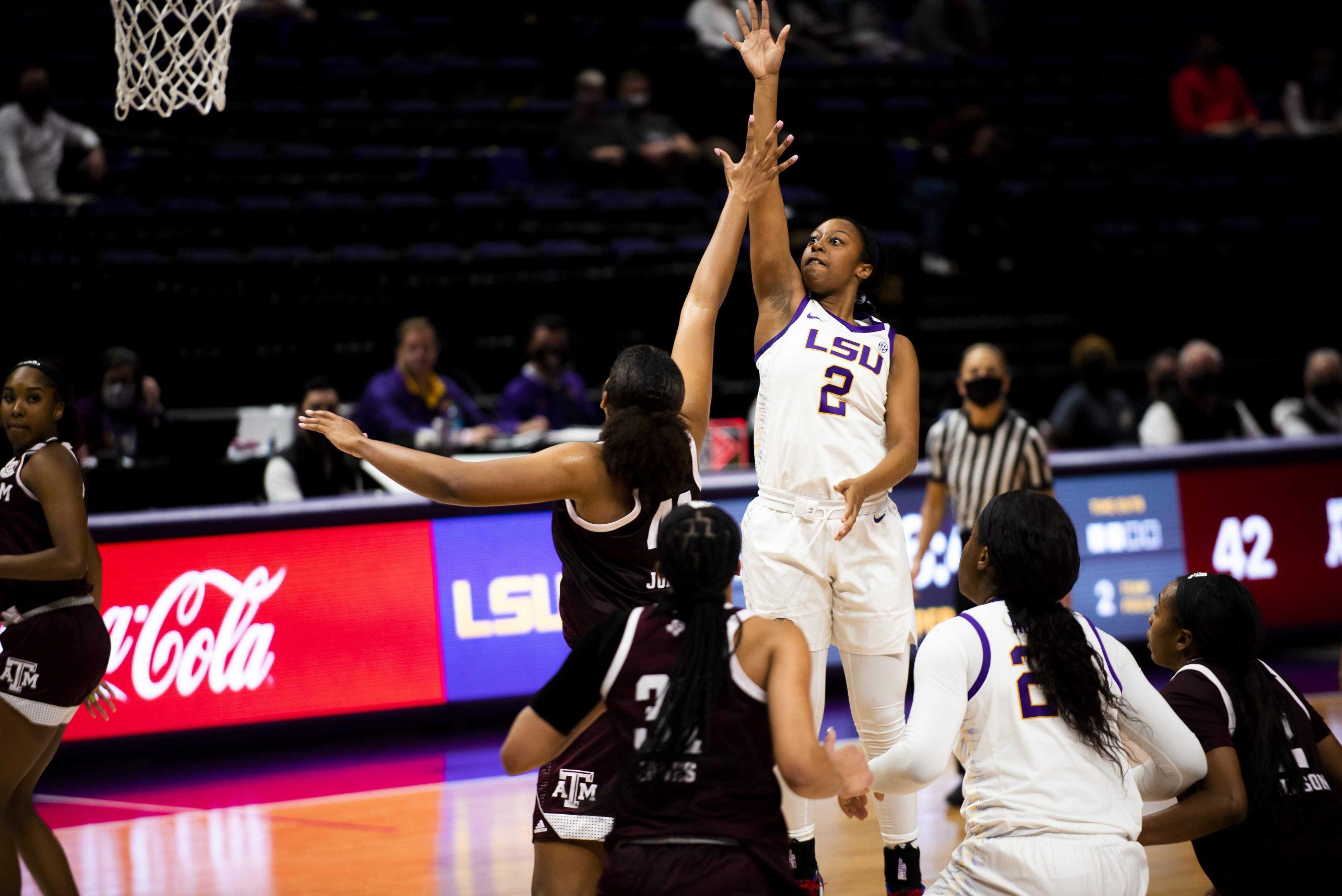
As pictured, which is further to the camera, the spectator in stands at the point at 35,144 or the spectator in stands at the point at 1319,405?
the spectator in stands at the point at 35,144

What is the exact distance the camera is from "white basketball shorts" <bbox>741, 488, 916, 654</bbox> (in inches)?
165

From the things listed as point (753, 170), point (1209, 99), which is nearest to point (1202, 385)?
point (753, 170)

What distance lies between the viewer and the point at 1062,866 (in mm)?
2943

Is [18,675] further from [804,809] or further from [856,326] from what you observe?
[856,326]

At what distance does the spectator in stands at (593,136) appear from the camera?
1177cm

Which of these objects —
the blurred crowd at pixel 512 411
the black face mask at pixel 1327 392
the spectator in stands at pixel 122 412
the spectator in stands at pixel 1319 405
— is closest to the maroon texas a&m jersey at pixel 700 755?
the blurred crowd at pixel 512 411

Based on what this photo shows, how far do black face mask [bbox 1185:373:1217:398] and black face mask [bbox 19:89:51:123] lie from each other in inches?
317

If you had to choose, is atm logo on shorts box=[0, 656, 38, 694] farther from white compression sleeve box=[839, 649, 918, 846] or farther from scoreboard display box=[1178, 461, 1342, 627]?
scoreboard display box=[1178, 461, 1342, 627]

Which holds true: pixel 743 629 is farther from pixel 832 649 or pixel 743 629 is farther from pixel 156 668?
pixel 832 649

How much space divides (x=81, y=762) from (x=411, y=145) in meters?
6.52

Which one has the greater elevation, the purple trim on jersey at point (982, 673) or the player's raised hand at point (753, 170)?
the player's raised hand at point (753, 170)

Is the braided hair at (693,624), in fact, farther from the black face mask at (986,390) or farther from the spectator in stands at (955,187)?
the spectator in stands at (955,187)

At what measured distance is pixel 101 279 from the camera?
9586mm

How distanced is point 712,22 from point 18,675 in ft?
36.7
